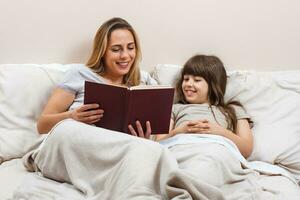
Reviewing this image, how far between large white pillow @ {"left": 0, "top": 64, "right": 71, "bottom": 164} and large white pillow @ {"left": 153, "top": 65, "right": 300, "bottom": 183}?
52cm

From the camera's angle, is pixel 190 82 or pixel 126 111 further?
pixel 190 82

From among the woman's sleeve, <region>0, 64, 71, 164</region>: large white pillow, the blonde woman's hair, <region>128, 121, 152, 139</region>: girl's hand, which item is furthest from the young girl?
<region>0, 64, 71, 164</region>: large white pillow

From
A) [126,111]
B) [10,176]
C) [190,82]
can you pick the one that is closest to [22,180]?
[10,176]

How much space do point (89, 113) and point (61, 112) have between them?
0.85 ft

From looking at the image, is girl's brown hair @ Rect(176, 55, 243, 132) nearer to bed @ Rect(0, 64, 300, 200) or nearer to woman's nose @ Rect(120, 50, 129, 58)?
bed @ Rect(0, 64, 300, 200)

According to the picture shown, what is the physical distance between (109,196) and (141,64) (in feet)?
3.00

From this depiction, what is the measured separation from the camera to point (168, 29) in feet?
6.44

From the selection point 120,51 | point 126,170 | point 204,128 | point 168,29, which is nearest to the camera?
point 126,170

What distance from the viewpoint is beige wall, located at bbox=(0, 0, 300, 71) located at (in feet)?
6.24

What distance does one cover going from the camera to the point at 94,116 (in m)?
1.49

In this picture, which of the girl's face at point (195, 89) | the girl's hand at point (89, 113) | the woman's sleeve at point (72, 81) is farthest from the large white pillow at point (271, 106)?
the girl's hand at point (89, 113)

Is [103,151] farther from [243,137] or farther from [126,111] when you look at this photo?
[243,137]

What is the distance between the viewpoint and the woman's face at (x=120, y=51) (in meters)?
1.73

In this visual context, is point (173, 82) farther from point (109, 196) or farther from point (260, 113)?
point (109, 196)
